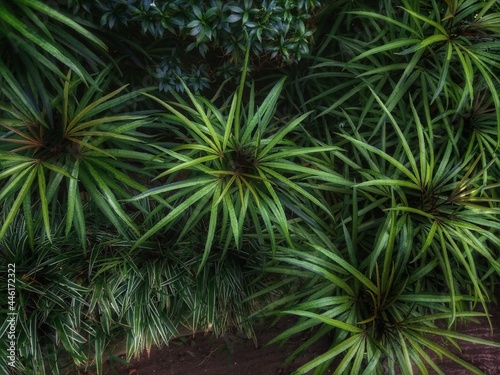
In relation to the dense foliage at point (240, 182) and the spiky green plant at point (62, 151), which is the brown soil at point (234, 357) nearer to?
the dense foliage at point (240, 182)

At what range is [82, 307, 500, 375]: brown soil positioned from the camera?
2.24 m

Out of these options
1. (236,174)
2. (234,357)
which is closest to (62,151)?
(236,174)

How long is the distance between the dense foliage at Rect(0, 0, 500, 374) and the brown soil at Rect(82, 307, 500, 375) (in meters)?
0.23

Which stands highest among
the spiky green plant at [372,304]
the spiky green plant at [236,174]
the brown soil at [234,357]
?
the spiky green plant at [236,174]

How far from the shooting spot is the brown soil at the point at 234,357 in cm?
224

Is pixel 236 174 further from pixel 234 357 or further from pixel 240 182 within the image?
pixel 234 357

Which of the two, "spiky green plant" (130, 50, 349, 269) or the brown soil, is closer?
"spiky green plant" (130, 50, 349, 269)

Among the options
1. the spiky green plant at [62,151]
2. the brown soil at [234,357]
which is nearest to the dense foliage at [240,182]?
the spiky green plant at [62,151]

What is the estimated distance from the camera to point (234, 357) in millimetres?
2287

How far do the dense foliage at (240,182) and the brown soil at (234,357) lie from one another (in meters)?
0.23

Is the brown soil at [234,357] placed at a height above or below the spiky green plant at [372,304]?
below

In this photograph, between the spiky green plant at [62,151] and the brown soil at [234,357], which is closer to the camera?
the spiky green plant at [62,151]

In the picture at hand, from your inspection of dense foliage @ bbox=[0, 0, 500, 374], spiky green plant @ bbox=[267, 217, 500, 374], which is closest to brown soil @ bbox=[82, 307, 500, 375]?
dense foliage @ bbox=[0, 0, 500, 374]

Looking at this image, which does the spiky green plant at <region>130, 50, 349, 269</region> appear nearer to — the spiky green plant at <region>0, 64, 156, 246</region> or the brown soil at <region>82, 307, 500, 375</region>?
the spiky green plant at <region>0, 64, 156, 246</region>
